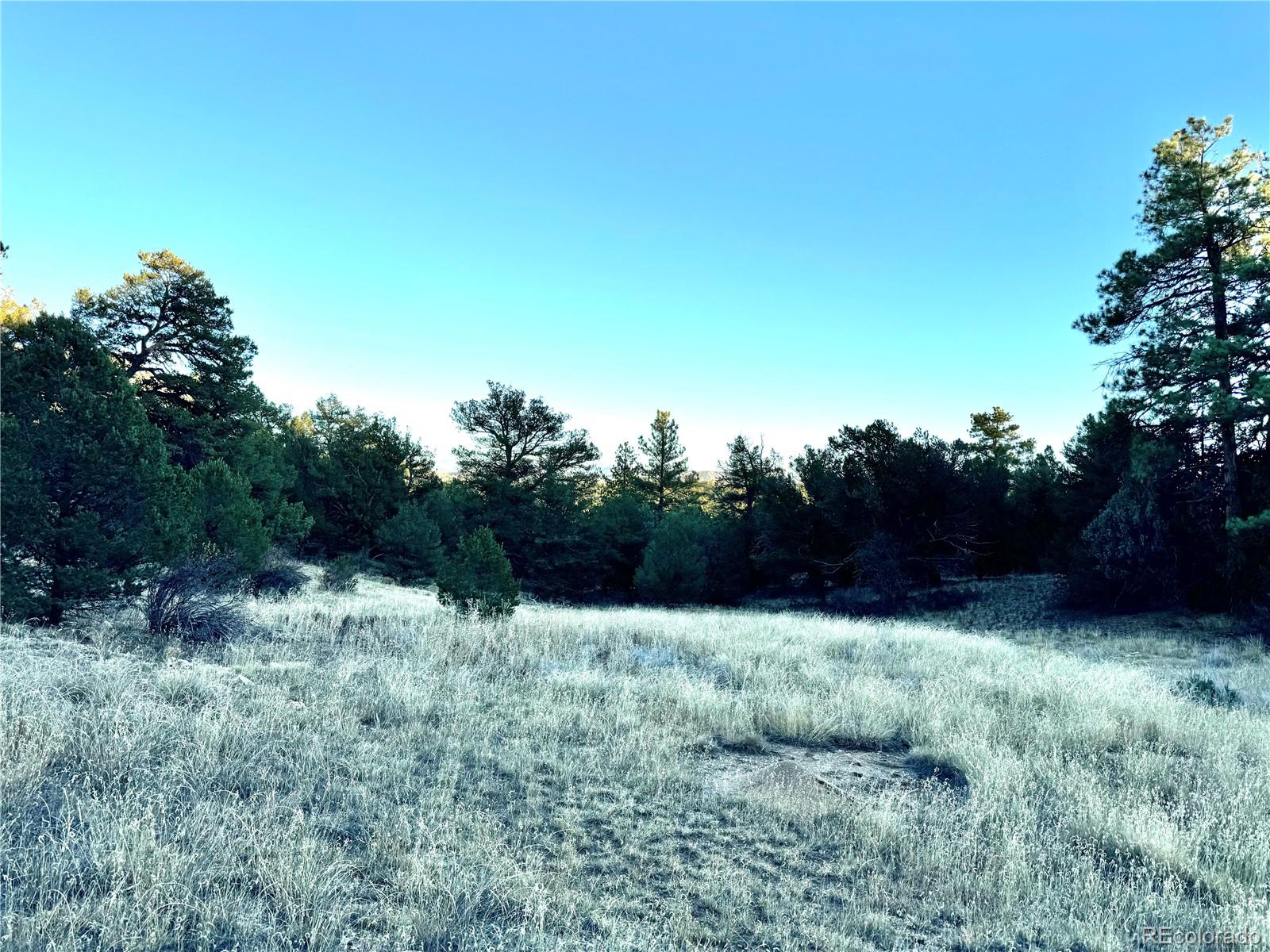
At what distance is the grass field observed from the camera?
279 cm

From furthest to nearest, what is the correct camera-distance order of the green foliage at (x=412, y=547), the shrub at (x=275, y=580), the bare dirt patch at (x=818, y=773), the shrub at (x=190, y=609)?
the green foliage at (x=412, y=547) < the shrub at (x=275, y=580) < the shrub at (x=190, y=609) < the bare dirt patch at (x=818, y=773)

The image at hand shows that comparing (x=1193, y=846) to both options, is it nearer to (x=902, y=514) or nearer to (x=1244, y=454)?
(x=1244, y=454)

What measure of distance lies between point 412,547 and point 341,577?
6079 millimetres

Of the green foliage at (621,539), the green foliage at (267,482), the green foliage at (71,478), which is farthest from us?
the green foliage at (621,539)

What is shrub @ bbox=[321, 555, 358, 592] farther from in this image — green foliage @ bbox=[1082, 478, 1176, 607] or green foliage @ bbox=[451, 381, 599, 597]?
green foliage @ bbox=[1082, 478, 1176, 607]

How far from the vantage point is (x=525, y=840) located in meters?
3.57

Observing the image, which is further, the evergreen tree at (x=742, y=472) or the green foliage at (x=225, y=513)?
the evergreen tree at (x=742, y=472)

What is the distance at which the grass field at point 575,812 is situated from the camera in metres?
2.79

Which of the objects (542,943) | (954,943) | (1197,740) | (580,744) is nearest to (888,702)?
(1197,740)

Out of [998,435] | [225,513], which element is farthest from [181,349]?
[998,435]

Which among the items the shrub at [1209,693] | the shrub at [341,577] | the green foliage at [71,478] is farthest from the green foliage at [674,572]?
the green foliage at [71,478]

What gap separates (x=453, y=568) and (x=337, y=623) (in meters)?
2.25

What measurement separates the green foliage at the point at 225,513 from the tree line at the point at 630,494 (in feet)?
0.19

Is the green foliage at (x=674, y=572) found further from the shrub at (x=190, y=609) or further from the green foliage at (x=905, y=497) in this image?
the shrub at (x=190, y=609)
